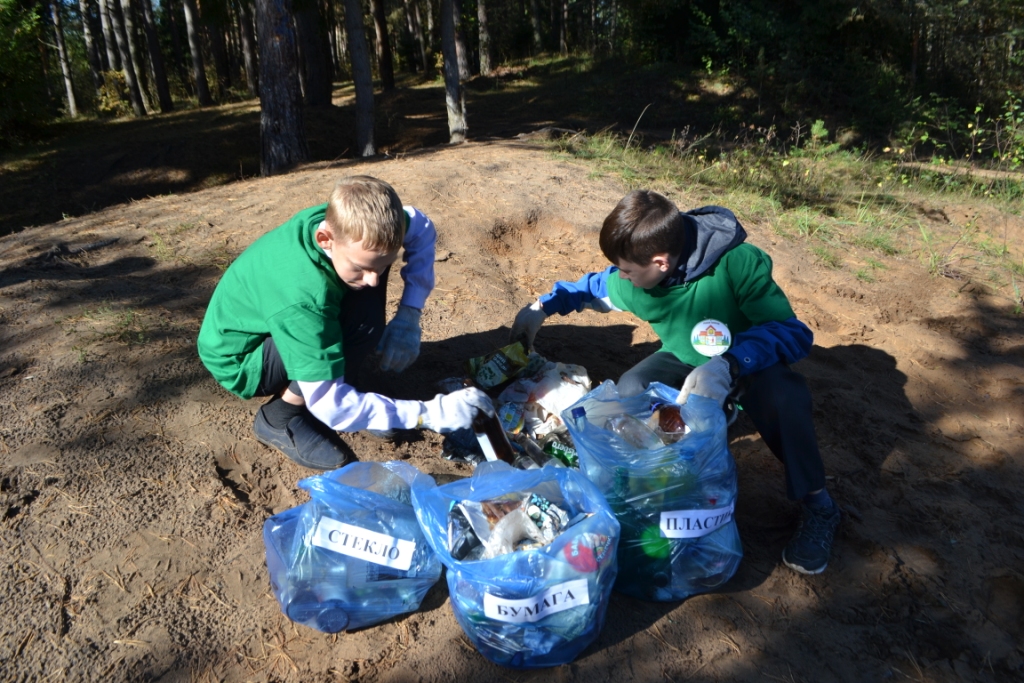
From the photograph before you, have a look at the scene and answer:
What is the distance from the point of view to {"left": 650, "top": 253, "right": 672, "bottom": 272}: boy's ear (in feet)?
7.88

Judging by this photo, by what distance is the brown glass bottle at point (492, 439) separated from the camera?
2.35 meters

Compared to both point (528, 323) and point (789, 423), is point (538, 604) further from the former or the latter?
point (528, 323)

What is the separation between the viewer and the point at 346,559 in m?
1.93

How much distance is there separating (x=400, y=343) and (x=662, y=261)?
111cm

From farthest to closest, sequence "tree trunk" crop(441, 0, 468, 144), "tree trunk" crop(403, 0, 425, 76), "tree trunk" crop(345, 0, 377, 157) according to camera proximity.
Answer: "tree trunk" crop(403, 0, 425, 76) < "tree trunk" crop(441, 0, 468, 144) < "tree trunk" crop(345, 0, 377, 157)

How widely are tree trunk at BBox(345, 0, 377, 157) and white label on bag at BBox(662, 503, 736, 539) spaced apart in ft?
24.2

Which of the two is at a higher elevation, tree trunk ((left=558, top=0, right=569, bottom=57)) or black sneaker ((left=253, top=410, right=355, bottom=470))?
tree trunk ((left=558, top=0, right=569, bottom=57))

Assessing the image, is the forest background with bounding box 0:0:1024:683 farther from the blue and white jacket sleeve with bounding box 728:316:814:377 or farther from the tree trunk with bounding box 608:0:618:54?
the tree trunk with bounding box 608:0:618:54

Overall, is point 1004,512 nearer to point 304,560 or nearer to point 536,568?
point 536,568

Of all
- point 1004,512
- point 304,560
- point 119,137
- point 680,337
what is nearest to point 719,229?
point 680,337

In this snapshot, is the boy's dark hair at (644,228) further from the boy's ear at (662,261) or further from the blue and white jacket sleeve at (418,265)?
the blue and white jacket sleeve at (418,265)

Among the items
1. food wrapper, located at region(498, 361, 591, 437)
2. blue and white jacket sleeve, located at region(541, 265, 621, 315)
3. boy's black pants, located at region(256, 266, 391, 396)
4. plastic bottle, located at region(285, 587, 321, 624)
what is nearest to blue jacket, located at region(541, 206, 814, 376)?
blue and white jacket sleeve, located at region(541, 265, 621, 315)

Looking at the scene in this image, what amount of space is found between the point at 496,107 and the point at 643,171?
30.4 feet

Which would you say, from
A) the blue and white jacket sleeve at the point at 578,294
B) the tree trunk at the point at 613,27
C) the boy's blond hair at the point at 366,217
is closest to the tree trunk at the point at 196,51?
the tree trunk at the point at 613,27
